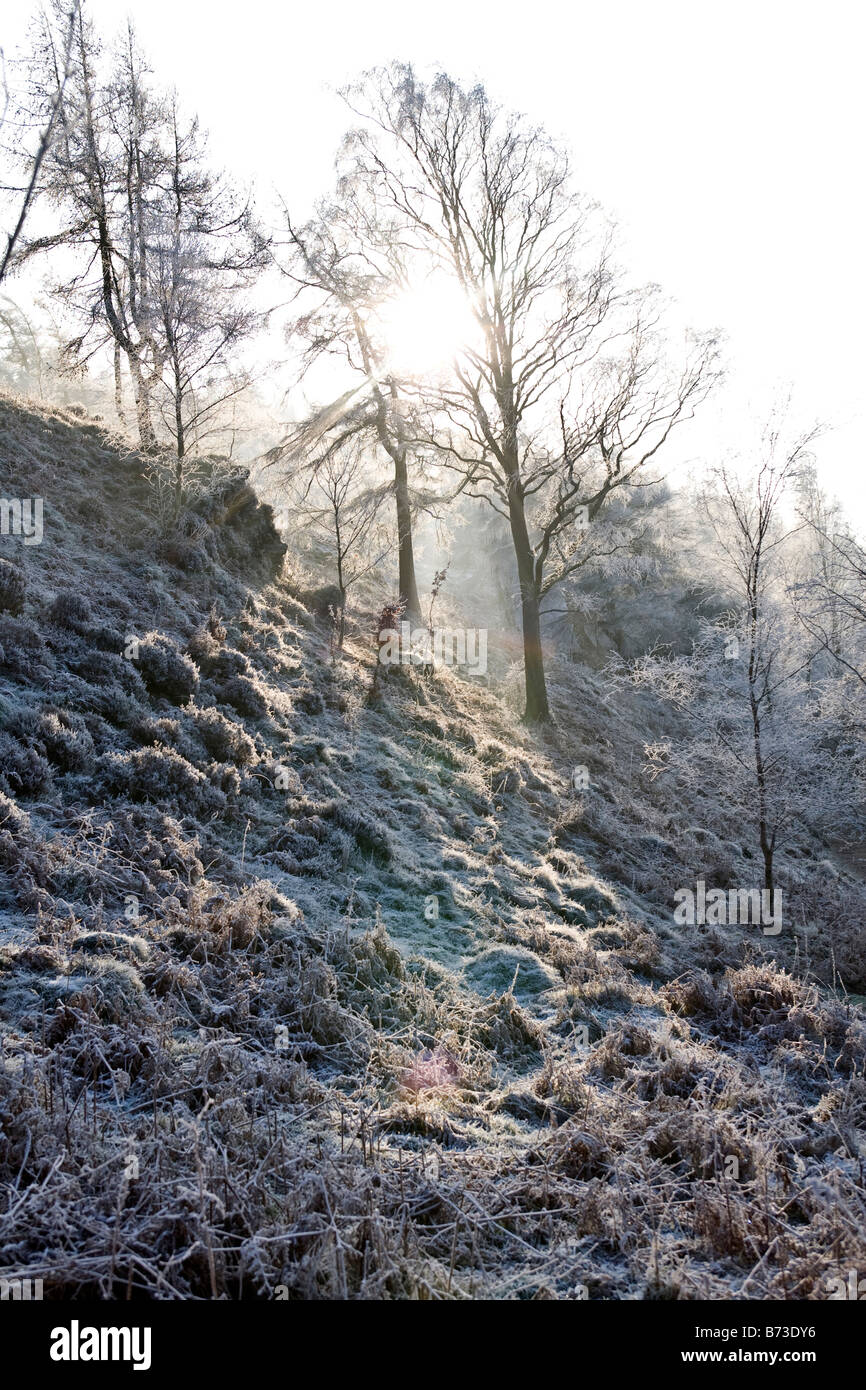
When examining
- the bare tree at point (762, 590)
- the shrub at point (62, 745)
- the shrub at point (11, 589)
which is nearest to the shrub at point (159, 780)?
A: the shrub at point (62, 745)

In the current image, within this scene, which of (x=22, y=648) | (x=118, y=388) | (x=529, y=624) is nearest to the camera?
(x=22, y=648)

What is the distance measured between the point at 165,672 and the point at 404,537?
1184 centimetres

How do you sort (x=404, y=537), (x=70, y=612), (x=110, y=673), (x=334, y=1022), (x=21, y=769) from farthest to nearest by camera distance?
(x=404, y=537), (x=70, y=612), (x=110, y=673), (x=21, y=769), (x=334, y=1022)

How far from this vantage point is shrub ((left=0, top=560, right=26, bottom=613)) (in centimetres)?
840

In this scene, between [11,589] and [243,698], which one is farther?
[243,698]

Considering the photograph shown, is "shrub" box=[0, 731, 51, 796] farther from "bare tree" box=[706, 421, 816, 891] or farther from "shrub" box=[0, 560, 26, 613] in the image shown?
"bare tree" box=[706, 421, 816, 891]

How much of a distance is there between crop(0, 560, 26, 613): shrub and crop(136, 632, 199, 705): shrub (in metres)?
1.39

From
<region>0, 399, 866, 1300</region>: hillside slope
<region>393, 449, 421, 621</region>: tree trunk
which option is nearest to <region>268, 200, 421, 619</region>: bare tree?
<region>393, 449, 421, 621</region>: tree trunk

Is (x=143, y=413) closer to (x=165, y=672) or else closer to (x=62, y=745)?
(x=165, y=672)

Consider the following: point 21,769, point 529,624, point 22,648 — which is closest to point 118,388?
point 529,624

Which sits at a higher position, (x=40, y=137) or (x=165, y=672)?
(x=40, y=137)

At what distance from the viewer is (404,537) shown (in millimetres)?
19859

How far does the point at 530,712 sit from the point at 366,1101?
1267 cm

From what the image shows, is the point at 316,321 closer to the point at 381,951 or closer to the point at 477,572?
the point at 381,951
